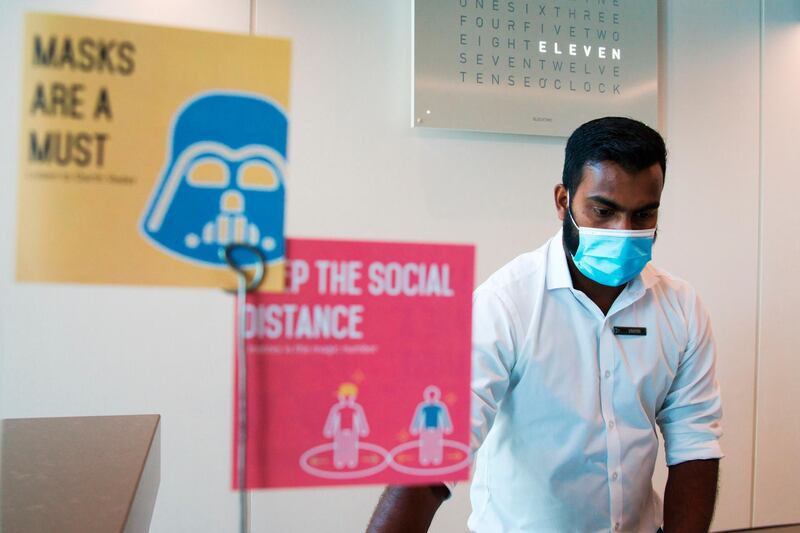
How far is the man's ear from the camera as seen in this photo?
73cm

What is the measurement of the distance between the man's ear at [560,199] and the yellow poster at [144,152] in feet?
1.72

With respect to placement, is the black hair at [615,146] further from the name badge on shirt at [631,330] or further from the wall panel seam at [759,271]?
the wall panel seam at [759,271]

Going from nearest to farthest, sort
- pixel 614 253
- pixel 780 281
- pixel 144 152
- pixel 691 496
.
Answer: pixel 144 152, pixel 614 253, pixel 691 496, pixel 780 281

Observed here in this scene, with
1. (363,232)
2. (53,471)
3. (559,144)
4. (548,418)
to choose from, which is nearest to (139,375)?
(53,471)

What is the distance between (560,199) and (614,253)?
22 centimetres

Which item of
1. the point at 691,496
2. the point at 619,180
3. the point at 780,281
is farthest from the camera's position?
the point at 780,281

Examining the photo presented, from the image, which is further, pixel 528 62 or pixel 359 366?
pixel 528 62

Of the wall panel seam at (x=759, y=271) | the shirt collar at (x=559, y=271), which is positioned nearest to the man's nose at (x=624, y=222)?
the shirt collar at (x=559, y=271)

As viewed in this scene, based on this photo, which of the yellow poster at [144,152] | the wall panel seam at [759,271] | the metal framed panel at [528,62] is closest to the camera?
the yellow poster at [144,152]

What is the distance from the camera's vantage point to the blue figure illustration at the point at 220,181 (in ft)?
0.89

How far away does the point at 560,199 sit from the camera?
74 cm

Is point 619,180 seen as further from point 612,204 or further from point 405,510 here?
point 405,510

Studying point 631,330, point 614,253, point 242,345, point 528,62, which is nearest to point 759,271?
point 631,330

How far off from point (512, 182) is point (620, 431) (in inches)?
13.7
